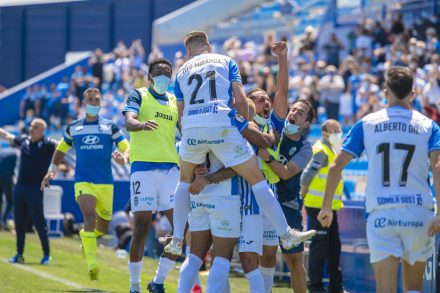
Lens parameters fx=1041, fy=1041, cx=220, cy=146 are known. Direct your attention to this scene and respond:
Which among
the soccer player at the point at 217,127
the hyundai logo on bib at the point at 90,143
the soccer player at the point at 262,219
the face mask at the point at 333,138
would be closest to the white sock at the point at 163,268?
the soccer player at the point at 262,219

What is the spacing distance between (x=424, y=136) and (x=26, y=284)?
20.9 feet

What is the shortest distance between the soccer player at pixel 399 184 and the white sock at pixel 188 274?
1755mm

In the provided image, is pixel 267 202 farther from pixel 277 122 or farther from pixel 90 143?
pixel 90 143

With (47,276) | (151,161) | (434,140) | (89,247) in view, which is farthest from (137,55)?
(434,140)

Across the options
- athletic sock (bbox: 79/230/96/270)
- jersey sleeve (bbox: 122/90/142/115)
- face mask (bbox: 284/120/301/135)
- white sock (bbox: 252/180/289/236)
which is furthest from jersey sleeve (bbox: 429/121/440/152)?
athletic sock (bbox: 79/230/96/270)

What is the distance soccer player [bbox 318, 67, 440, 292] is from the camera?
7492 millimetres

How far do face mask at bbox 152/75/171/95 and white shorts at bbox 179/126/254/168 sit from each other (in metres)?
2.23

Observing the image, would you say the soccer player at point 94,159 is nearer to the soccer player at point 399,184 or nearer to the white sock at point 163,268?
the white sock at point 163,268

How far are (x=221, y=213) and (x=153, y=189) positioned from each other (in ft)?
8.14

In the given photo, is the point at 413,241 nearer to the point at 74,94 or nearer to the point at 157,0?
the point at 74,94

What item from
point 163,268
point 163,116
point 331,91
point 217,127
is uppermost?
point 331,91

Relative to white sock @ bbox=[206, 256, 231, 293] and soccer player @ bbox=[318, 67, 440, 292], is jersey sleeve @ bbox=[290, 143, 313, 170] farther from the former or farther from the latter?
soccer player @ bbox=[318, 67, 440, 292]

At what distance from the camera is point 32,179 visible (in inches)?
639

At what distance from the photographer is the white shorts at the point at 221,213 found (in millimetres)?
8609
